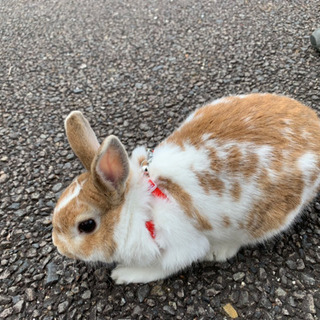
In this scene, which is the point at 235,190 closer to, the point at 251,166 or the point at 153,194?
the point at 251,166

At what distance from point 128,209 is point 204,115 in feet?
2.86

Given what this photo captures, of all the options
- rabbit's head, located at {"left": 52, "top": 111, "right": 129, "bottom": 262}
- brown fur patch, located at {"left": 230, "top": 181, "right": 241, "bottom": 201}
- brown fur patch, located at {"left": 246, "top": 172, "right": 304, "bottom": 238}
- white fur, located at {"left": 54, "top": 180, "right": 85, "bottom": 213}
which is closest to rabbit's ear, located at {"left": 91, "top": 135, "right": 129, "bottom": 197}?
rabbit's head, located at {"left": 52, "top": 111, "right": 129, "bottom": 262}

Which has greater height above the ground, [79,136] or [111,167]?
[79,136]

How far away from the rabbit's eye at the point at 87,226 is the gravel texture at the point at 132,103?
61 centimetres

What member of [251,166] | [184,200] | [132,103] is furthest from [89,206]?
[132,103]

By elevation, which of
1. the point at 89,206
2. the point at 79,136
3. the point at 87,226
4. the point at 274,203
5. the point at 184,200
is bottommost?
the point at 274,203

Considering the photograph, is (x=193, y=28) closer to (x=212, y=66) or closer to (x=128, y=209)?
(x=212, y=66)

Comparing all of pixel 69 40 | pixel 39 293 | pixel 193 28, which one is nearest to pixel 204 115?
pixel 39 293

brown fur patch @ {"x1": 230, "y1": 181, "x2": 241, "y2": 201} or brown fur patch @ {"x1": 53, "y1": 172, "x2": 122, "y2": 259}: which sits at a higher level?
brown fur patch @ {"x1": 53, "y1": 172, "x2": 122, "y2": 259}

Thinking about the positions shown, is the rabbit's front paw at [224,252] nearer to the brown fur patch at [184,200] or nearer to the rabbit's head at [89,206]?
the brown fur patch at [184,200]

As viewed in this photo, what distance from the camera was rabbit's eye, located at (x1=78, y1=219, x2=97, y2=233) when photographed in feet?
6.75

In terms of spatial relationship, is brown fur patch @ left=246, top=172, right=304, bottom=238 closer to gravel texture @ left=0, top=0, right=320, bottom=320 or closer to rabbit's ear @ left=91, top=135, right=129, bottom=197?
gravel texture @ left=0, top=0, right=320, bottom=320

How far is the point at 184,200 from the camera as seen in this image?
7.09ft

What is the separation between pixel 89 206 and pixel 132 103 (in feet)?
7.53
